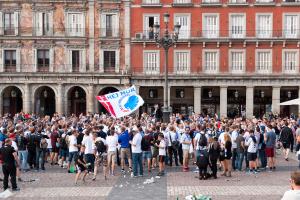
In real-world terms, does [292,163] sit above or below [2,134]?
below

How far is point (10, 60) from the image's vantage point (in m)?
42.3

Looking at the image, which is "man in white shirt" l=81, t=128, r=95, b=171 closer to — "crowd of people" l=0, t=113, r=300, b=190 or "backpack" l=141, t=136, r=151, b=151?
"crowd of people" l=0, t=113, r=300, b=190

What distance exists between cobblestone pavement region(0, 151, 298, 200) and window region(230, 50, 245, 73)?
79.4 feet

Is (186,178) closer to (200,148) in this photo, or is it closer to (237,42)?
(200,148)

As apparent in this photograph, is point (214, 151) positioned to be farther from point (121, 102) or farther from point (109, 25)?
point (109, 25)

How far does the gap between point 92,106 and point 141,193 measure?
91.4 feet

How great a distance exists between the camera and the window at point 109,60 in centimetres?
4250

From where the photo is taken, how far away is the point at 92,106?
4191 cm

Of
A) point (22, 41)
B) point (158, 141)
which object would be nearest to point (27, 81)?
point (22, 41)

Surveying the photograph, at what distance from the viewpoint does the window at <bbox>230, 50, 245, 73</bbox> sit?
1650 inches

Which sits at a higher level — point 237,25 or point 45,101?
point 237,25

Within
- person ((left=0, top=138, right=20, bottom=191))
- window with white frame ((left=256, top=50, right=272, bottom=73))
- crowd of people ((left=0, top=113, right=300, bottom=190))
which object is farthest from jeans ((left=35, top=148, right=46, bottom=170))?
window with white frame ((left=256, top=50, right=272, bottom=73))

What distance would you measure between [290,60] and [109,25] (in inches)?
656

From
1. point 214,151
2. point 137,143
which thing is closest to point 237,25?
point 214,151
